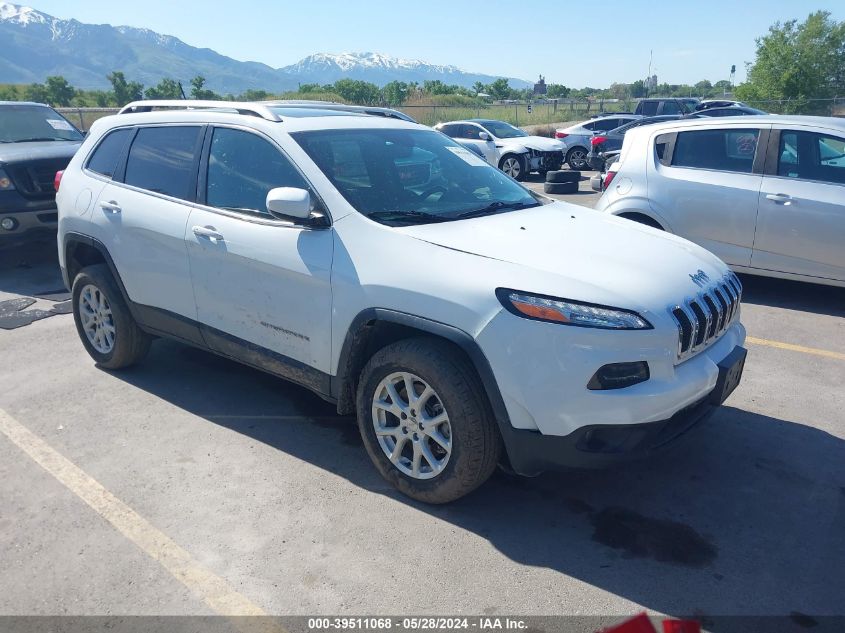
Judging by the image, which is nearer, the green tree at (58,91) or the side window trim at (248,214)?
the side window trim at (248,214)

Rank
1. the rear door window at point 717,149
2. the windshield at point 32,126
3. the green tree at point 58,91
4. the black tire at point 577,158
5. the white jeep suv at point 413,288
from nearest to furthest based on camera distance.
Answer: the white jeep suv at point 413,288 < the rear door window at point 717,149 < the windshield at point 32,126 < the black tire at point 577,158 < the green tree at point 58,91

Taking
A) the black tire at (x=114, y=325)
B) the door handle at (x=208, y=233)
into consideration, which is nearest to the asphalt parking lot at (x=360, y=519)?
the black tire at (x=114, y=325)

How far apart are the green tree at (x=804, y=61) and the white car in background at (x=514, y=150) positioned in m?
28.7

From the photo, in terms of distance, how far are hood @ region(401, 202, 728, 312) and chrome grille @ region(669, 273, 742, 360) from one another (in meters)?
0.05

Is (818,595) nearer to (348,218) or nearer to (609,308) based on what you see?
(609,308)

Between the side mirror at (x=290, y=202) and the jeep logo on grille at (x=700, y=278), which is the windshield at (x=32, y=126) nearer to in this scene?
the side mirror at (x=290, y=202)

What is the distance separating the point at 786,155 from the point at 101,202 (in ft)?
18.9

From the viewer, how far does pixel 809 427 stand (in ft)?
13.6

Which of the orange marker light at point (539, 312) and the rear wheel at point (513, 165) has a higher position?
the orange marker light at point (539, 312)

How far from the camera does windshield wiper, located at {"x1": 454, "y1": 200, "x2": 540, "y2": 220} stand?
379 cm

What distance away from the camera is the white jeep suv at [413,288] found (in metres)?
2.92

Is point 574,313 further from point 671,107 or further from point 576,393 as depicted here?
point 671,107

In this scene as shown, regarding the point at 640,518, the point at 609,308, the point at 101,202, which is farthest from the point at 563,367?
the point at 101,202

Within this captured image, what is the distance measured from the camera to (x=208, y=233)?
403 cm
